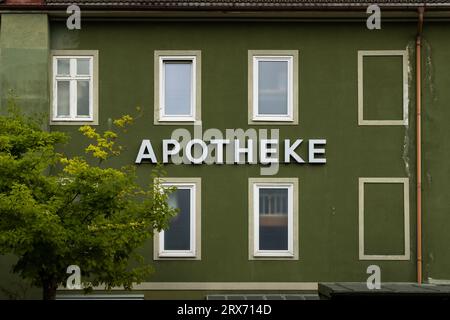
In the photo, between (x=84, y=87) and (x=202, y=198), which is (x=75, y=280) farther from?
(x=84, y=87)

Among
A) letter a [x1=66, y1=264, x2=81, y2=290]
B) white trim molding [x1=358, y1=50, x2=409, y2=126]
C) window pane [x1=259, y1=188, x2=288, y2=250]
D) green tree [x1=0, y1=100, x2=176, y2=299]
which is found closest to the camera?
green tree [x1=0, y1=100, x2=176, y2=299]

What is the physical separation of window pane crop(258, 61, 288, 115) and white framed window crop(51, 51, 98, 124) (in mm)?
3770

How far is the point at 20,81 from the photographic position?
17.3m

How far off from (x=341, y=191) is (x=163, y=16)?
18.4 ft

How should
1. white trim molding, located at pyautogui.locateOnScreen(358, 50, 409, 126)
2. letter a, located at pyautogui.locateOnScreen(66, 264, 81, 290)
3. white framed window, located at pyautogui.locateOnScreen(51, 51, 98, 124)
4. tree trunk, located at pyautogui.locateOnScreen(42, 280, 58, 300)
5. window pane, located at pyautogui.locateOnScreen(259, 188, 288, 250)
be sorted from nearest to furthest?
1. letter a, located at pyautogui.locateOnScreen(66, 264, 81, 290)
2. tree trunk, located at pyautogui.locateOnScreen(42, 280, 58, 300)
3. window pane, located at pyautogui.locateOnScreen(259, 188, 288, 250)
4. white trim molding, located at pyautogui.locateOnScreen(358, 50, 409, 126)
5. white framed window, located at pyautogui.locateOnScreen(51, 51, 98, 124)

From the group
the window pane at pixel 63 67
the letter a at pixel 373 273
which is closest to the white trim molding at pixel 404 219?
the letter a at pixel 373 273

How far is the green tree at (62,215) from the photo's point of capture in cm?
1294

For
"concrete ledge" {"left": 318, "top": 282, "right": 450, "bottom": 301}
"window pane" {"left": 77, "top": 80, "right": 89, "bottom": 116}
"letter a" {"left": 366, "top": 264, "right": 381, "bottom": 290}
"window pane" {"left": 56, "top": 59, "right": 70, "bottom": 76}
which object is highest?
"window pane" {"left": 56, "top": 59, "right": 70, "bottom": 76}

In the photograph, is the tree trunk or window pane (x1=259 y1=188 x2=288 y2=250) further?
window pane (x1=259 y1=188 x2=288 y2=250)

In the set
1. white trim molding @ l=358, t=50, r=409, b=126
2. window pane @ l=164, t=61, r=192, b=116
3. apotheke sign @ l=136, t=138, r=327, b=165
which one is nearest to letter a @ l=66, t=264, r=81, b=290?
apotheke sign @ l=136, t=138, r=327, b=165

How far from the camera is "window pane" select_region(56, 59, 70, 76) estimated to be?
695 inches

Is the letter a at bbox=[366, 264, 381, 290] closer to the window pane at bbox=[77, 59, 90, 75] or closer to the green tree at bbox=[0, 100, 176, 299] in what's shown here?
the green tree at bbox=[0, 100, 176, 299]

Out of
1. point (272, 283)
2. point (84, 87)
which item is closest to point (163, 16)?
point (84, 87)

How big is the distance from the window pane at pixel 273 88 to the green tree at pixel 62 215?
14.1ft
